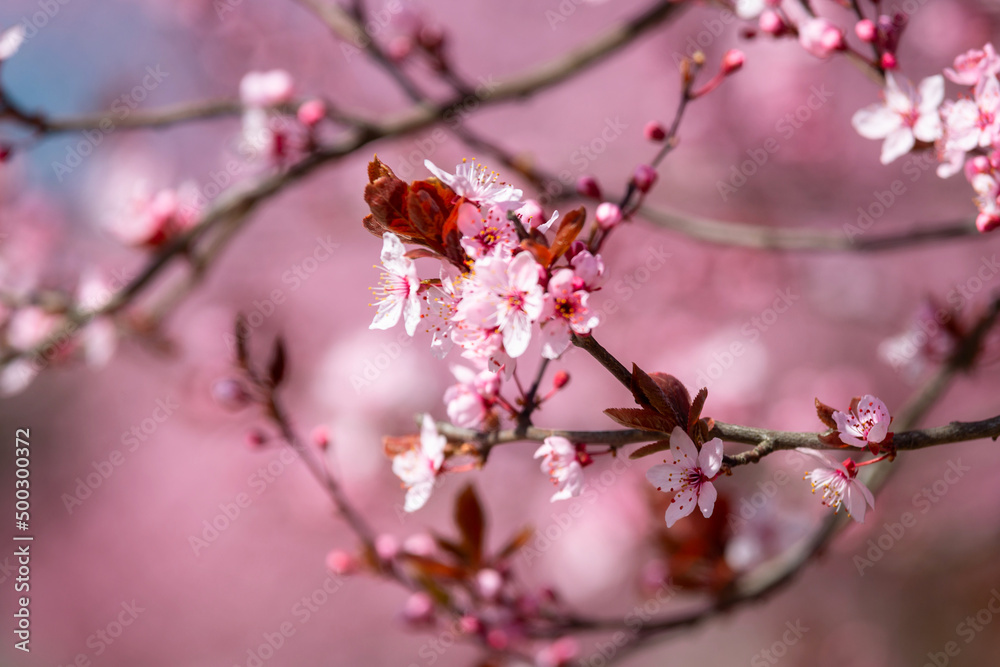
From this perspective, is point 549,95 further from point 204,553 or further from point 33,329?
point 204,553

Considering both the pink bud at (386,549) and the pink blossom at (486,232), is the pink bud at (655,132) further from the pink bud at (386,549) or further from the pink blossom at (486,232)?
the pink bud at (386,549)

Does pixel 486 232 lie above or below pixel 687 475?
above

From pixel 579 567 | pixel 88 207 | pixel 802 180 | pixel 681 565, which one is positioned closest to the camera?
pixel 681 565

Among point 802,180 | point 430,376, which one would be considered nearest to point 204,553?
point 430,376

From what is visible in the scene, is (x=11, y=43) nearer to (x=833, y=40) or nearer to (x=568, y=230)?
(x=568, y=230)

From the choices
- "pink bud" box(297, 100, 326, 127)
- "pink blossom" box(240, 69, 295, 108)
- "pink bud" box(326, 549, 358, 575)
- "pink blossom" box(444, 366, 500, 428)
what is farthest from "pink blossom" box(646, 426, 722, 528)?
"pink blossom" box(240, 69, 295, 108)

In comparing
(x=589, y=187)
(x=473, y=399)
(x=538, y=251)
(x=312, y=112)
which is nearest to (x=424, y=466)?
(x=473, y=399)

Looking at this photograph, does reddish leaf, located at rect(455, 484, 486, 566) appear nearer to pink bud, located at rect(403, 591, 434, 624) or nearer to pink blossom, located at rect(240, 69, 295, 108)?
pink bud, located at rect(403, 591, 434, 624)
